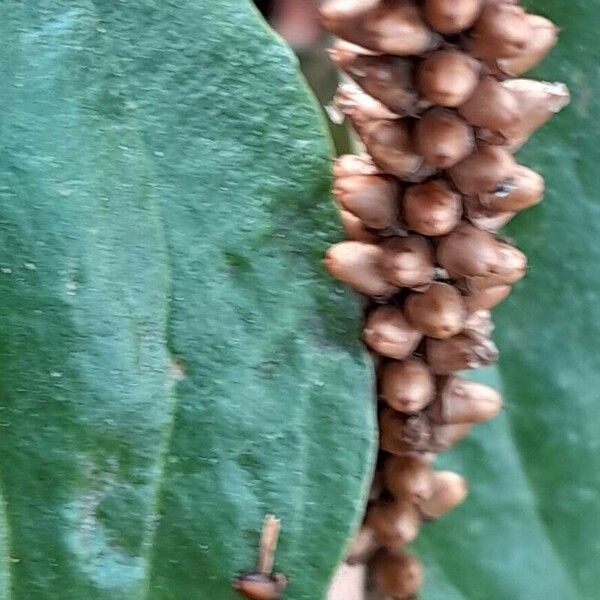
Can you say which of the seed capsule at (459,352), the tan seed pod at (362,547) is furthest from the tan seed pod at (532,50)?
the tan seed pod at (362,547)

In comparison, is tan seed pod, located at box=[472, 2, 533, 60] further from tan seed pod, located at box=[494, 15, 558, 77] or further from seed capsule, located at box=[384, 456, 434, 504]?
seed capsule, located at box=[384, 456, 434, 504]

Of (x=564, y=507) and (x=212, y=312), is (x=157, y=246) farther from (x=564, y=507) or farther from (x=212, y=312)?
(x=564, y=507)

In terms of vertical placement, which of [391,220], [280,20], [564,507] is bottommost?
[564,507]

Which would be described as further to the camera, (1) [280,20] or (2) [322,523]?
(1) [280,20]

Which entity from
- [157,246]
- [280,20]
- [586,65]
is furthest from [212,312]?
[280,20]

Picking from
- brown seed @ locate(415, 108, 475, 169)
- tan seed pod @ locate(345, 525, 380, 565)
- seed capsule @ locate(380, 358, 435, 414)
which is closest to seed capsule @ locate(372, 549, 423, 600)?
tan seed pod @ locate(345, 525, 380, 565)

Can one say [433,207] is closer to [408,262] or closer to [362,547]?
[408,262]
